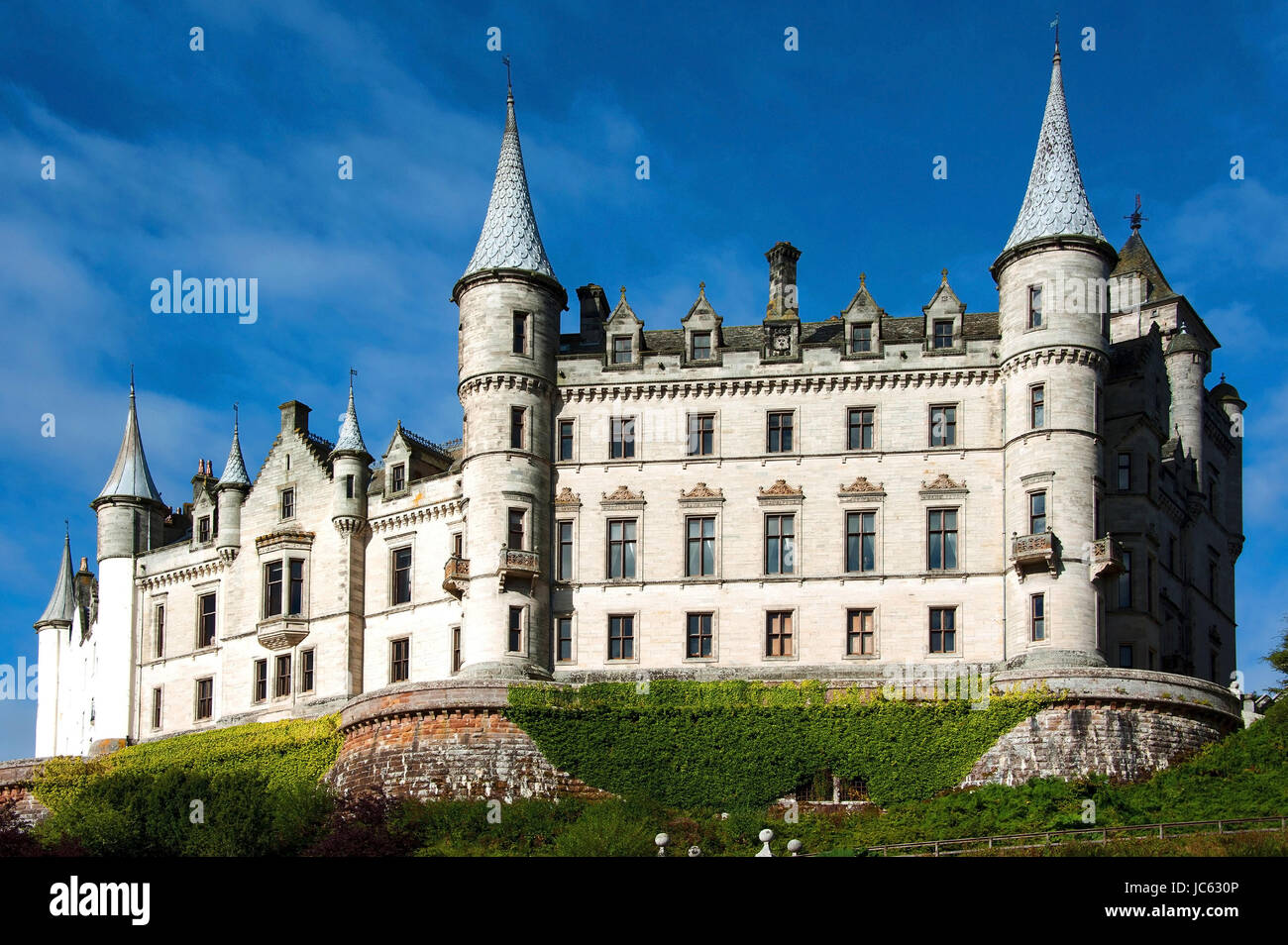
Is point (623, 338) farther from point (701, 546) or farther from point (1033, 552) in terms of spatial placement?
point (1033, 552)

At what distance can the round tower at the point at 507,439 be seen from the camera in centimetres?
6550

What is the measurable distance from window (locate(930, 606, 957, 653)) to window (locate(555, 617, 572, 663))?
39.8ft

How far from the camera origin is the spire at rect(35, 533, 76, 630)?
88375 mm

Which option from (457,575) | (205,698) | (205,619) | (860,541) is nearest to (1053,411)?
(860,541)

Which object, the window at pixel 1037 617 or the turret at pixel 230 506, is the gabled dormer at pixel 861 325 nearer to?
the window at pixel 1037 617

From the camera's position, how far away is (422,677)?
230 ft

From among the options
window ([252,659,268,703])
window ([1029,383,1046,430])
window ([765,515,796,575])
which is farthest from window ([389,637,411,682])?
window ([1029,383,1046,430])

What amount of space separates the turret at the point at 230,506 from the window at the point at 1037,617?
103ft

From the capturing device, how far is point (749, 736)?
61.0 meters

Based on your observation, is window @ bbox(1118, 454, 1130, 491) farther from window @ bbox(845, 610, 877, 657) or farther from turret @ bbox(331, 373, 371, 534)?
turret @ bbox(331, 373, 371, 534)

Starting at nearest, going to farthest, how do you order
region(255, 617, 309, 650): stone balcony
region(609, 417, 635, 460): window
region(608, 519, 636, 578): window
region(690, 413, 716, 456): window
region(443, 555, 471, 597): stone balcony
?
region(608, 519, 636, 578): window
region(443, 555, 471, 597): stone balcony
region(690, 413, 716, 456): window
region(609, 417, 635, 460): window
region(255, 617, 309, 650): stone balcony

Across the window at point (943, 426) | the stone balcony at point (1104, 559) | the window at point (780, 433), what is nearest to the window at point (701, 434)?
the window at point (780, 433)
